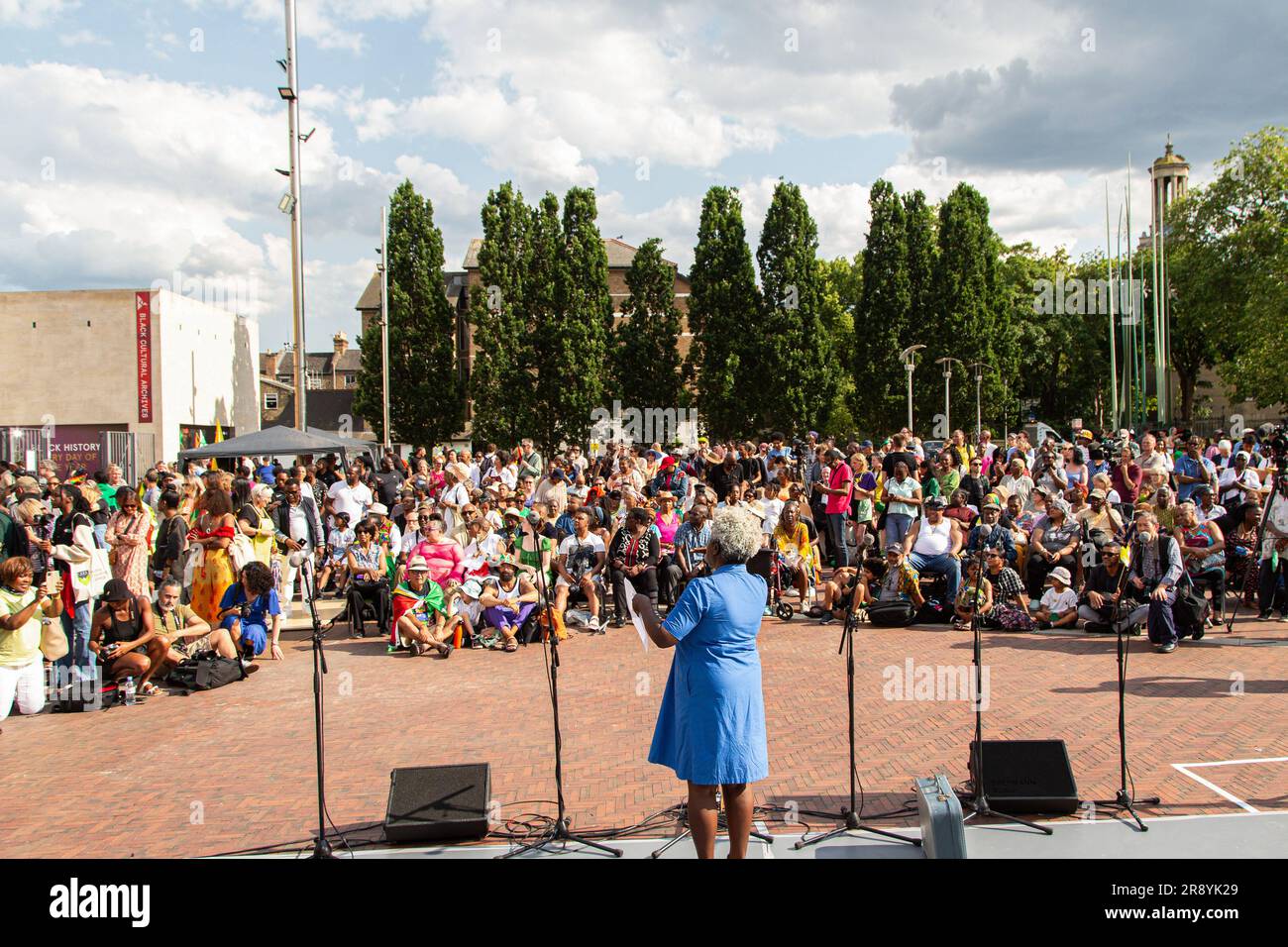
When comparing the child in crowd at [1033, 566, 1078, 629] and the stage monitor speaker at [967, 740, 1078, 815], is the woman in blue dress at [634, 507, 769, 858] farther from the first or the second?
the child in crowd at [1033, 566, 1078, 629]

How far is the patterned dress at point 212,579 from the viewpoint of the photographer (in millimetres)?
9773

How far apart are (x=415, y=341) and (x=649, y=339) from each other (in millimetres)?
10703

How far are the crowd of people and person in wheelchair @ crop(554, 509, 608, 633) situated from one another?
0.03m

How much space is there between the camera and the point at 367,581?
475 inches

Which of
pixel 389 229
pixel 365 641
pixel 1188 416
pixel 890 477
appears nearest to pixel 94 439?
pixel 389 229

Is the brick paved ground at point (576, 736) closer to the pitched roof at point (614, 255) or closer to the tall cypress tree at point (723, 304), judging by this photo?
the tall cypress tree at point (723, 304)

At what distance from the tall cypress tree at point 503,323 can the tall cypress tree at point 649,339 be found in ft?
14.6

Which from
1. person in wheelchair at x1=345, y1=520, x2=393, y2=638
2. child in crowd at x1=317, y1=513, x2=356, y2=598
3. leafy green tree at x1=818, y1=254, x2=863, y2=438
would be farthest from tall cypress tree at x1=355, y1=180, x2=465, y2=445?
person in wheelchair at x1=345, y1=520, x2=393, y2=638

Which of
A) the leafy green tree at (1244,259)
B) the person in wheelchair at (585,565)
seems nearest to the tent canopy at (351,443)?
the person in wheelchair at (585,565)

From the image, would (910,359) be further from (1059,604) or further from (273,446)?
(273,446)

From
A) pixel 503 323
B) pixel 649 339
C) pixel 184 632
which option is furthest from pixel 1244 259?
pixel 184 632
